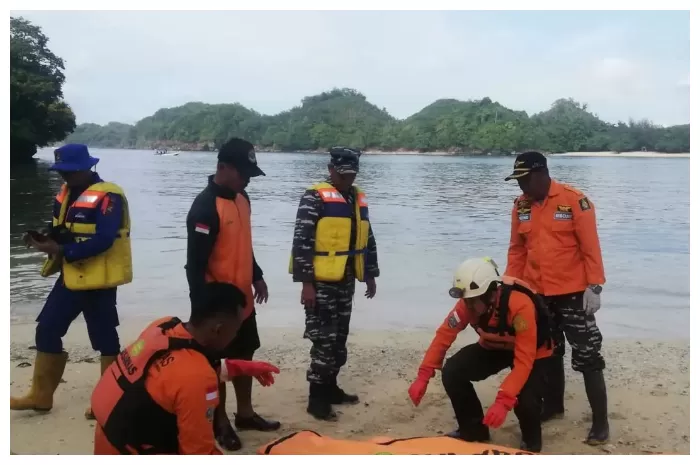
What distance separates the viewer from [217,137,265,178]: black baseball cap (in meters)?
3.87

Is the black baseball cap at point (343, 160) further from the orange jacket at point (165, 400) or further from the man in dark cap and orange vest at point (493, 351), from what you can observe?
the orange jacket at point (165, 400)

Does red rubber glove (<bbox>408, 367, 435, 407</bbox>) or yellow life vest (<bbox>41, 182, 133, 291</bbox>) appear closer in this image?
red rubber glove (<bbox>408, 367, 435, 407</bbox>)

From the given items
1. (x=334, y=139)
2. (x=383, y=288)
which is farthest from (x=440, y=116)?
(x=383, y=288)

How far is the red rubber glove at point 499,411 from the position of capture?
3.49 meters

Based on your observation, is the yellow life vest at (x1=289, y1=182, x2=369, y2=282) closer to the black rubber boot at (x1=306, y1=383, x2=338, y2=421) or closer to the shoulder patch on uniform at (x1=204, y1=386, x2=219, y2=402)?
the black rubber boot at (x1=306, y1=383, x2=338, y2=421)

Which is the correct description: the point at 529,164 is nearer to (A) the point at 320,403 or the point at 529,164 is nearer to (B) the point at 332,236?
(B) the point at 332,236

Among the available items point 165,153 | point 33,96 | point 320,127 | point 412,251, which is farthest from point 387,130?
point 412,251

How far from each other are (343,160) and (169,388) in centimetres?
223

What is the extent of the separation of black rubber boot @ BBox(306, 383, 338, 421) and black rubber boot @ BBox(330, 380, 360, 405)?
196 mm

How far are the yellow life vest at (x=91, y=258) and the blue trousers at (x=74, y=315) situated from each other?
3.3 inches

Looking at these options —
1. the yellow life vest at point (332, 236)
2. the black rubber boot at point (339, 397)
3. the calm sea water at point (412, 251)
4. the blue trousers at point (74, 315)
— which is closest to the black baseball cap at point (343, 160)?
the yellow life vest at point (332, 236)

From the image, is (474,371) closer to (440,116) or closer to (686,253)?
(686,253)

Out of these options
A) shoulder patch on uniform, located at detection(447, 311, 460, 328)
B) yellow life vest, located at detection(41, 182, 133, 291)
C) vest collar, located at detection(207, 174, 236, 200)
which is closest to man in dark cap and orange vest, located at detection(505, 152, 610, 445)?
shoulder patch on uniform, located at detection(447, 311, 460, 328)

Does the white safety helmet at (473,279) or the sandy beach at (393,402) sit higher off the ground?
the white safety helmet at (473,279)
